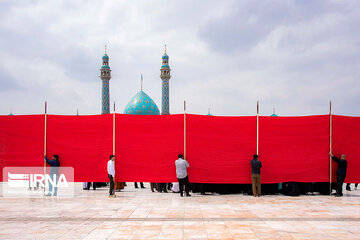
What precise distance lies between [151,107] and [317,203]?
34.9 metres

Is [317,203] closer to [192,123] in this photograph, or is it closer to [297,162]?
[297,162]

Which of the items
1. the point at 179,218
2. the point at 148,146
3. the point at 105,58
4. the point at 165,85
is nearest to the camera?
the point at 179,218

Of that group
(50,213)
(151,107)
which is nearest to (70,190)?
(50,213)

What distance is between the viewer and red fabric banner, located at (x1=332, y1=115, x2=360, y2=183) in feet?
39.5

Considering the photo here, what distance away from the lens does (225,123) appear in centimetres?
1199

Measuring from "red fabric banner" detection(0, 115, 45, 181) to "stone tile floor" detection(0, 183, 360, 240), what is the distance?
1.61 metres

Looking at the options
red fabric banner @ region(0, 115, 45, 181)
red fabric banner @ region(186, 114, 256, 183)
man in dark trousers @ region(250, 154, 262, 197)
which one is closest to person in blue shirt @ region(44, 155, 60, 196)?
red fabric banner @ region(0, 115, 45, 181)

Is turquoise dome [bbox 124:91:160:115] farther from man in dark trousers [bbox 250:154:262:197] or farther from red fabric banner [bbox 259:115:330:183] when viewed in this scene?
man in dark trousers [bbox 250:154:262:197]

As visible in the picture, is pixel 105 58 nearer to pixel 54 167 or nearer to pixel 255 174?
pixel 54 167

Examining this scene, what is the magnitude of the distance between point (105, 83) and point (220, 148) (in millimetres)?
43277

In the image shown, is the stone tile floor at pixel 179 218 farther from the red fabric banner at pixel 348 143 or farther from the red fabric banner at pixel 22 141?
the red fabric banner at pixel 22 141

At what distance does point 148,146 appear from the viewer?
38.8 feet

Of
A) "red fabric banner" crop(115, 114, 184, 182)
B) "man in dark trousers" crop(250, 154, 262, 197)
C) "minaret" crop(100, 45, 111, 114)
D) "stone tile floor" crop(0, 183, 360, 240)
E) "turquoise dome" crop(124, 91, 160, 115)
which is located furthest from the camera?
"minaret" crop(100, 45, 111, 114)

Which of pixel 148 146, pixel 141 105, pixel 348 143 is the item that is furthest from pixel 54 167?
pixel 141 105
